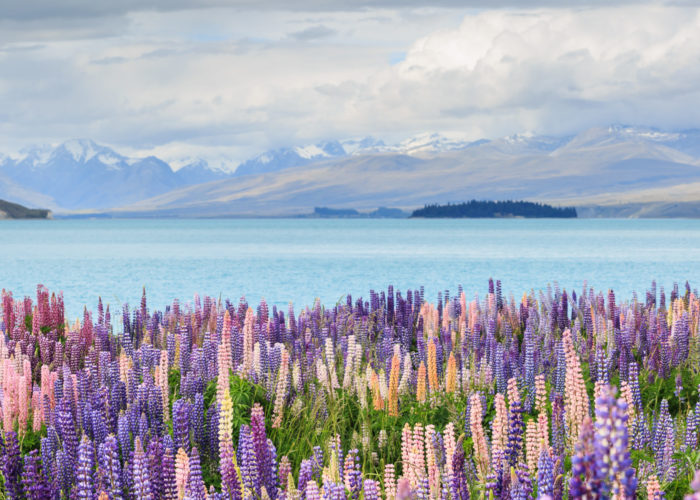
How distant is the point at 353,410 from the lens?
10688 millimetres

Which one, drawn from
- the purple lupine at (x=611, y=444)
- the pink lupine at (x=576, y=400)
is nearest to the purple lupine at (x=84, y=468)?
the pink lupine at (x=576, y=400)

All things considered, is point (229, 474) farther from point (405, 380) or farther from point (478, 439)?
point (405, 380)

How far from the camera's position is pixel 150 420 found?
8.92 m

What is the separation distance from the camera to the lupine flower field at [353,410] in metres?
6.05

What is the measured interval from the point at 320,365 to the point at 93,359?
13.0 ft

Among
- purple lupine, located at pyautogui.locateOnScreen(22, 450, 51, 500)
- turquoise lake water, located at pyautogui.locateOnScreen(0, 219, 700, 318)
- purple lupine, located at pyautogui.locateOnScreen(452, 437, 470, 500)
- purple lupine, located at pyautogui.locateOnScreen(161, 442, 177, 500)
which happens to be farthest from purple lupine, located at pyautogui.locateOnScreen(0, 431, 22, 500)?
turquoise lake water, located at pyautogui.locateOnScreen(0, 219, 700, 318)

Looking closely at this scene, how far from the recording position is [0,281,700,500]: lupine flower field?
605 cm

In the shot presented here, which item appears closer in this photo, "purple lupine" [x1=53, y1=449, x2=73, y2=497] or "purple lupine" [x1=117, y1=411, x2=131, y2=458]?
"purple lupine" [x1=53, y1=449, x2=73, y2=497]

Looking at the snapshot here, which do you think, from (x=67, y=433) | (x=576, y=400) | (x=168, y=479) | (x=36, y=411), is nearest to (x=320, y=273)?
(x=36, y=411)

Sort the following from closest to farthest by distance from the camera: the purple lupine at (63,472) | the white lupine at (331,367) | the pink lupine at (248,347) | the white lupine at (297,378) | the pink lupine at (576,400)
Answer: the pink lupine at (576,400) < the purple lupine at (63,472) < the white lupine at (297,378) < the white lupine at (331,367) < the pink lupine at (248,347)

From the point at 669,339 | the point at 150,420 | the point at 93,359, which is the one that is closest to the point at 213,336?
the point at 93,359

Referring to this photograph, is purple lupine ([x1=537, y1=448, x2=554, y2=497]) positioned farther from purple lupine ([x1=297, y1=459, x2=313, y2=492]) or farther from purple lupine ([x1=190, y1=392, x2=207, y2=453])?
purple lupine ([x1=190, y1=392, x2=207, y2=453])

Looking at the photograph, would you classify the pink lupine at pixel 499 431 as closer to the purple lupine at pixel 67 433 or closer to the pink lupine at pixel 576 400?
the pink lupine at pixel 576 400

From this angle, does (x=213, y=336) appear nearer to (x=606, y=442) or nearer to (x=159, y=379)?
(x=159, y=379)
